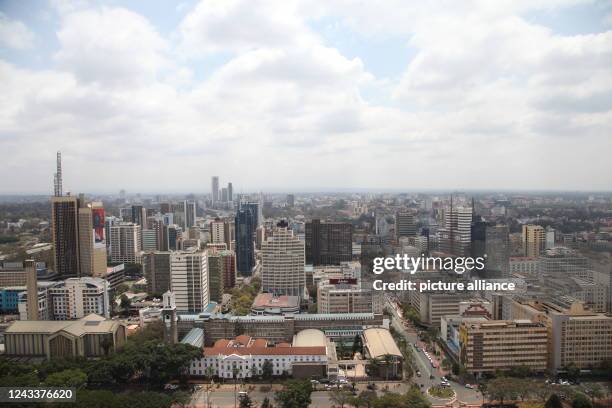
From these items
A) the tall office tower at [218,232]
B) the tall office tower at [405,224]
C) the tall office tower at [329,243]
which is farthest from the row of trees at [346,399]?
the tall office tower at [218,232]

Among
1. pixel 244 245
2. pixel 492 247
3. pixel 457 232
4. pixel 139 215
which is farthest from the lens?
pixel 139 215

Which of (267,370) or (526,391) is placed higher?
(526,391)

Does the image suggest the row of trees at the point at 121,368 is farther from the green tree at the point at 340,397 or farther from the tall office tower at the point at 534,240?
the tall office tower at the point at 534,240

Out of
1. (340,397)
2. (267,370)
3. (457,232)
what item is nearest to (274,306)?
(267,370)

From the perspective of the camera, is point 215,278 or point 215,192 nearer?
point 215,278

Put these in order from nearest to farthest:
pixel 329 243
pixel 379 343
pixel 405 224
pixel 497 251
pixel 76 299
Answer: pixel 379 343 → pixel 76 299 → pixel 497 251 → pixel 329 243 → pixel 405 224

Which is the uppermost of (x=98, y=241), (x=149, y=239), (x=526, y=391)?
(x=98, y=241)

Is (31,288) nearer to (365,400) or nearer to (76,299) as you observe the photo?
(76,299)
